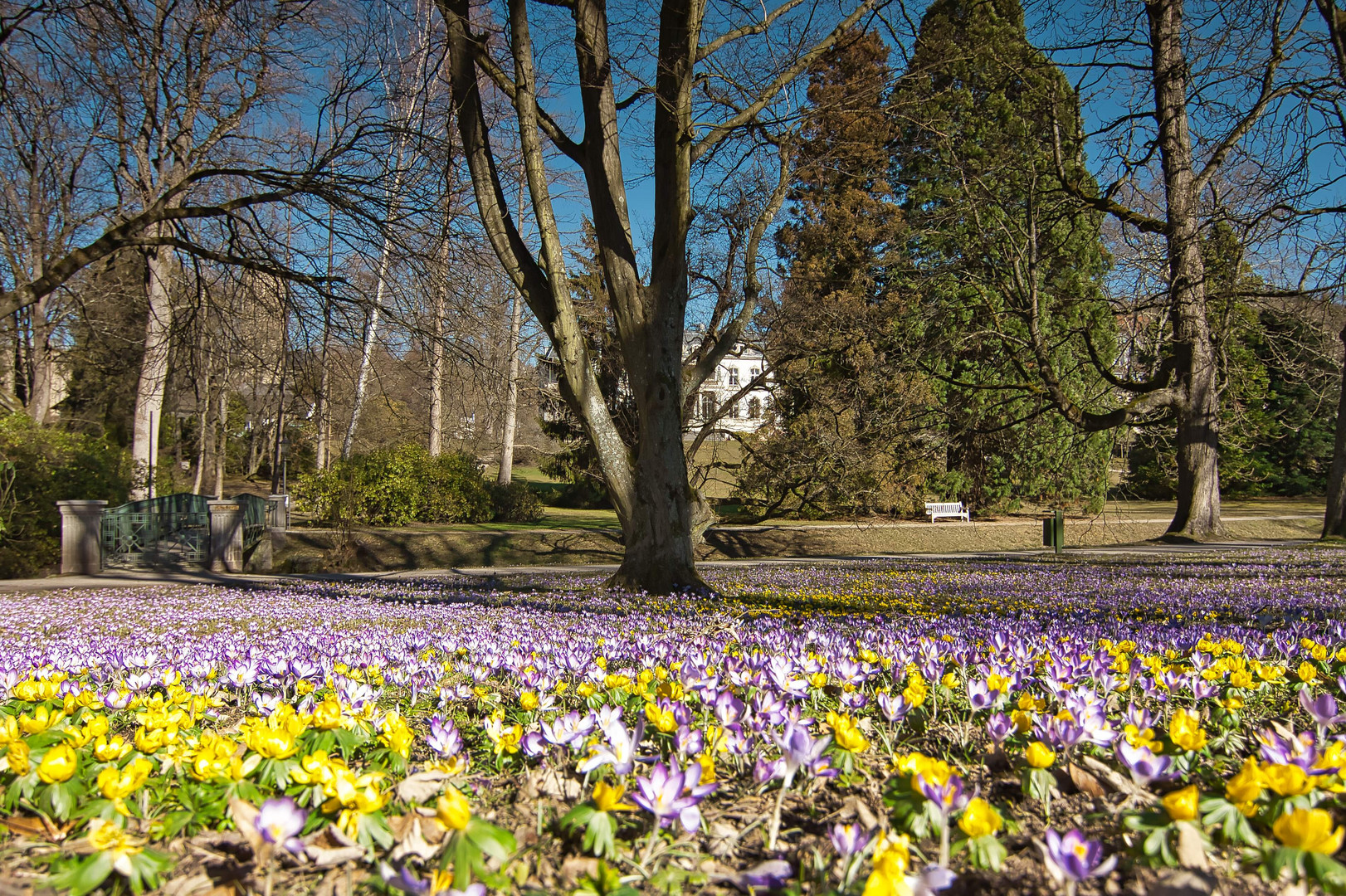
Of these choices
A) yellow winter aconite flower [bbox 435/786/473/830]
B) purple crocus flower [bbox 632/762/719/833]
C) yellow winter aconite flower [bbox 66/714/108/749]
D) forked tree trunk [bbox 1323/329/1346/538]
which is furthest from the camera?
forked tree trunk [bbox 1323/329/1346/538]

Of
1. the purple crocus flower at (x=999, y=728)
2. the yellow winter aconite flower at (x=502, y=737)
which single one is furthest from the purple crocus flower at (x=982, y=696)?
the yellow winter aconite flower at (x=502, y=737)

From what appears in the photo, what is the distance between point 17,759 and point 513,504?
2329 centimetres

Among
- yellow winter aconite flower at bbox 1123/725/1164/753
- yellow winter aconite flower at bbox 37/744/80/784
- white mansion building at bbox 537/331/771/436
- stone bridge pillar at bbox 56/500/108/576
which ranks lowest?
stone bridge pillar at bbox 56/500/108/576

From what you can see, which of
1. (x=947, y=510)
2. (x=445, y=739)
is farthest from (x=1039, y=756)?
(x=947, y=510)

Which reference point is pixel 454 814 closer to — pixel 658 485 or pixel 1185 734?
→ pixel 1185 734

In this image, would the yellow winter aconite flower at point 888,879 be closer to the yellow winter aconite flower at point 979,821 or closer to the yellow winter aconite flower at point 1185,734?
the yellow winter aconite flower at point 979,821

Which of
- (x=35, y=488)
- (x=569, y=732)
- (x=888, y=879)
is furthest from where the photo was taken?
(x=35, y=488)

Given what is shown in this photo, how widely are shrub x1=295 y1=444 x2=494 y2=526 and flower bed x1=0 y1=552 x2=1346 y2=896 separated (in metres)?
16.7

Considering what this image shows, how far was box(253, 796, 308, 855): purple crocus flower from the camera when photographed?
4.31 ft

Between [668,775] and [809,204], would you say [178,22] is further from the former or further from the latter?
[809,204]

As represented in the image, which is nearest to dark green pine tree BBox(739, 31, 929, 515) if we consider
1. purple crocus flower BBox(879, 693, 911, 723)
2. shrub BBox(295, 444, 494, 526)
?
purple crocus flower BBox(879, 693, 911, 723)

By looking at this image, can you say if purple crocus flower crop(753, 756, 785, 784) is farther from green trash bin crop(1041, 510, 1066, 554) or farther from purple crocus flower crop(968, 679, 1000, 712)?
Result: green trash bin crop(1041, 510, 1066, 554)

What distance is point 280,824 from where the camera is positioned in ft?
4.38

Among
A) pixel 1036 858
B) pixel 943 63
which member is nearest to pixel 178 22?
pixel 943 63
